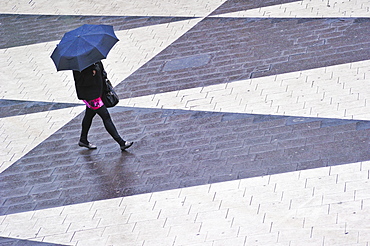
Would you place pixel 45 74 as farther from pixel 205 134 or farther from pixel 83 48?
pixel 205 134

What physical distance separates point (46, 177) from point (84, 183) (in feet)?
1.95

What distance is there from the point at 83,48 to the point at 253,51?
11.9ft

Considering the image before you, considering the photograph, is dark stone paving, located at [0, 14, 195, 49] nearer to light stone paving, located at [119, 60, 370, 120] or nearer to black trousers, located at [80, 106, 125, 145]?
light stone paving, located at [119, 60, 370, 120]

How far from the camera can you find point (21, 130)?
379 inches

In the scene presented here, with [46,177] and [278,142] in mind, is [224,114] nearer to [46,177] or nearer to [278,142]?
[278,142]

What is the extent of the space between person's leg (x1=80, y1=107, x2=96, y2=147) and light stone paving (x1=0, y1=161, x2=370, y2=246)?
4.26 ft

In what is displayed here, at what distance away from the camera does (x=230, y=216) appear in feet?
22.2

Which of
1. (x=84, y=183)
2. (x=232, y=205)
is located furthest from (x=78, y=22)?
(x=232, y=205)

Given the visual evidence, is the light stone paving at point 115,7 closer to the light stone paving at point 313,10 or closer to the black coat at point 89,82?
the light stone paving at point 313,10

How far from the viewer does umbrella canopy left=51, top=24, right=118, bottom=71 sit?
7.70m

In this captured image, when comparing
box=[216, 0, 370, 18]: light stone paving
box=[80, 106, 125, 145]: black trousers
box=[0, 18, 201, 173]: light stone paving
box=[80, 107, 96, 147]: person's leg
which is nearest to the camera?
box=[80, 106, 125, 145]: black trousers

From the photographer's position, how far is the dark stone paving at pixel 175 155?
7.59 metres

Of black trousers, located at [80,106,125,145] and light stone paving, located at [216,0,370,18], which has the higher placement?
black trousers, located at [80,106,125,145]

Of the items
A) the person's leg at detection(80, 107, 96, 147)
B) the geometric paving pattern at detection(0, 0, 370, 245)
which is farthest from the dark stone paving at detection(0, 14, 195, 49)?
the person's leg at detection(80, 107, 96, 147)
